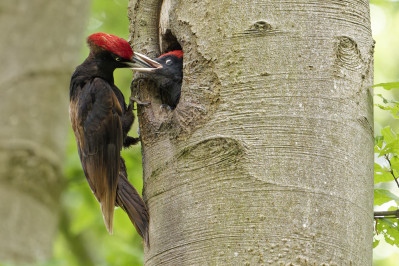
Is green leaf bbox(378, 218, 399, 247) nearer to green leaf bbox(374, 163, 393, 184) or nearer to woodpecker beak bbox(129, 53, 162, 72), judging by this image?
green leaf bbox(374, 163, 393, 184)

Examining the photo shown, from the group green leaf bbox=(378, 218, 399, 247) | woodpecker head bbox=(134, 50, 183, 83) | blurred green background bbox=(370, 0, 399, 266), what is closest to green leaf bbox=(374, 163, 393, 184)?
green leaf bbox=(378, 218, 399, 247)

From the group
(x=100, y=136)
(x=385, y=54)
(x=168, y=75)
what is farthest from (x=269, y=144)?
(x=385, y=54)

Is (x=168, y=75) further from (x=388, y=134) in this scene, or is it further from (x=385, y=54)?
(x=385, y=54)

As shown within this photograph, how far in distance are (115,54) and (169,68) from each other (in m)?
0.39

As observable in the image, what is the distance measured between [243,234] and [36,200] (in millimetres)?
2334

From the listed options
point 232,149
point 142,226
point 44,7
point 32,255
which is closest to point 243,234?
point 232,149

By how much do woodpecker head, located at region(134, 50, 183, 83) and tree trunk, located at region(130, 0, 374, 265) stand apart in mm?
551

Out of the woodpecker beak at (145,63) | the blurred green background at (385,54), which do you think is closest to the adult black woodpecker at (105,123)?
the woodpecker beak at (145,63)

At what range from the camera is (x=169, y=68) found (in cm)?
290

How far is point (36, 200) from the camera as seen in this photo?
373 centimetres

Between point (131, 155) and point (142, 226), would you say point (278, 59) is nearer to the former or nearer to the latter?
point (142, 226)

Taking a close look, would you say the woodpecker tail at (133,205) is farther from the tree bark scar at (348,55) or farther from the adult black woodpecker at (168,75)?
the tree bark scar at (348,55)

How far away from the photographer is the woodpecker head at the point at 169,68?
2.80 meters

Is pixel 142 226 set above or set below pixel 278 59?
below
